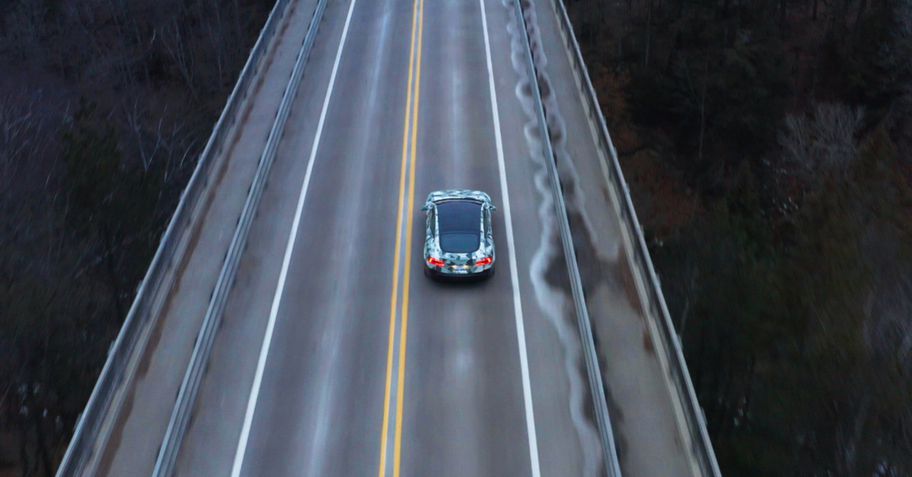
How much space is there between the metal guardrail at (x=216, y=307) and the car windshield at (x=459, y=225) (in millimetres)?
5506

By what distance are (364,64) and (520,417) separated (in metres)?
21.2

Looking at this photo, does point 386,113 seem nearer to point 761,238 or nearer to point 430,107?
point 430,107

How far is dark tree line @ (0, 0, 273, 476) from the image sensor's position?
28266 millimetres

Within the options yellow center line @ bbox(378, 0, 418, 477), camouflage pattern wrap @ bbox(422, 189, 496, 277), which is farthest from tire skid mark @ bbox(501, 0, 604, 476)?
yellow center line @ bbox(378, 0, 418, 477)

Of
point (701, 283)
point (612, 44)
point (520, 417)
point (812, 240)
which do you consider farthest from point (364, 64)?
point (612, 44)

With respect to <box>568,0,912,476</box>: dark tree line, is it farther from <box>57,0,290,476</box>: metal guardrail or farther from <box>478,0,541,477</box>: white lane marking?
<box>57,0,290,476</box>: metal guardrail

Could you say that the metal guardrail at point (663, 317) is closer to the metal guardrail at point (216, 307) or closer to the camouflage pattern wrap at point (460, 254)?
the camouflage pattern wrap at point (460, 254)

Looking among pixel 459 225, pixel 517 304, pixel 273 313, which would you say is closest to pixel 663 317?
pixel 517 304

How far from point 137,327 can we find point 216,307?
1885mm

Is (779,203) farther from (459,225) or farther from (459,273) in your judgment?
(459,273)

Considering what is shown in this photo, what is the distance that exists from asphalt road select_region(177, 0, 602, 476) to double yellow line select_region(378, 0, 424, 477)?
0.05m

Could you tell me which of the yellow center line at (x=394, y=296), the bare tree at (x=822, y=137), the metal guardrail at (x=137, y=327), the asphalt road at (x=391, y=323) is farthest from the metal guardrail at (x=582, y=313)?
the bare tree at (x=822, y=137)

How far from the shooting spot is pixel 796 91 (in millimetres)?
45625

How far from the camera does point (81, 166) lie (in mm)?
34281
